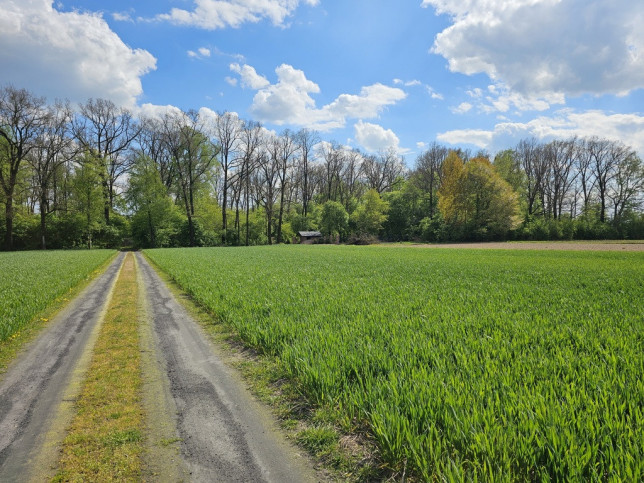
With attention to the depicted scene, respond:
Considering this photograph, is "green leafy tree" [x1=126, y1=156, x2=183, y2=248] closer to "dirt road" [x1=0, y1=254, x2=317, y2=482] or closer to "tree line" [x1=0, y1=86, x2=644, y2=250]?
"tree line" [x1=0, y1=86, x2=644, y2=250]

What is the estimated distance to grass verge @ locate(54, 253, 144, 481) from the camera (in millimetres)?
2670

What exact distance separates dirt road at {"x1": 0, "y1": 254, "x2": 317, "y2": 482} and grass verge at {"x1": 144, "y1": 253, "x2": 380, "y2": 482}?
0.14 metres

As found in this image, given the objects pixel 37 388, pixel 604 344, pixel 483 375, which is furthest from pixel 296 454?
pixel 604 344

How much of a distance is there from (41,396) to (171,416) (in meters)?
1.86

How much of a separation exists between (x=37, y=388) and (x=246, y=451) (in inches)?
128

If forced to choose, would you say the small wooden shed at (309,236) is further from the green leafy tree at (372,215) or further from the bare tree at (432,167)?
the bare tree at (432,167)

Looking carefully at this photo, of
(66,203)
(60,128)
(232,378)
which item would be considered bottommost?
(232,378)

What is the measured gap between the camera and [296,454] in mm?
2863

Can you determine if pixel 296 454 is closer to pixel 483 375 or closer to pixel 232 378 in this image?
pixel 232 378

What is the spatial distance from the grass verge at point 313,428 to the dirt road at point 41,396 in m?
2.00

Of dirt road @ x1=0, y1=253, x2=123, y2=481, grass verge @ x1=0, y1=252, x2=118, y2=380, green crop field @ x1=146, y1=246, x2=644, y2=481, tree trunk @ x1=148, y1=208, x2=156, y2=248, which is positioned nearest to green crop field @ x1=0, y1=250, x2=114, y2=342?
grass verge @ x1=0, y1=252, x2=118, y2=380

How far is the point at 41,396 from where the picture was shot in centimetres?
395

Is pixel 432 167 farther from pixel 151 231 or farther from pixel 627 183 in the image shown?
pixel 151 231

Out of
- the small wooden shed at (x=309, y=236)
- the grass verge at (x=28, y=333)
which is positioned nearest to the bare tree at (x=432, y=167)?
the small wooden shed at (x=309, y=236)
